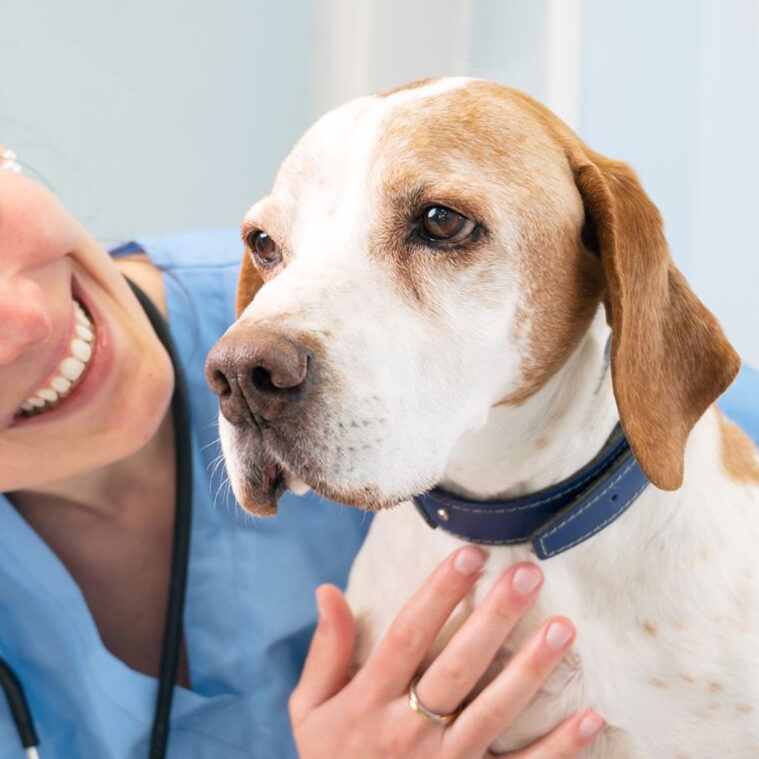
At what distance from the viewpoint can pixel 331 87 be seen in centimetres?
256

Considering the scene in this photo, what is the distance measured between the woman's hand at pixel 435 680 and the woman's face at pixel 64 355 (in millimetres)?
344

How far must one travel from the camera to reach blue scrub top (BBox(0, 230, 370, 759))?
126 centimetres

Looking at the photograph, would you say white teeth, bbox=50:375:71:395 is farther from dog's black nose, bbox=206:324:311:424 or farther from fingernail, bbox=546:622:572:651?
fingernail, bbox=546:622:572:651

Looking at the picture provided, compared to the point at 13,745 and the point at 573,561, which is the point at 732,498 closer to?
the point at 573,561

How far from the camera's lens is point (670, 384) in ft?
3.14

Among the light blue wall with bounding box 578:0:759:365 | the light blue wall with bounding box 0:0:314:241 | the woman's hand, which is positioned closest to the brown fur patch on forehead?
the woman's hand

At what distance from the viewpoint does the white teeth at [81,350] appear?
1.20 metres

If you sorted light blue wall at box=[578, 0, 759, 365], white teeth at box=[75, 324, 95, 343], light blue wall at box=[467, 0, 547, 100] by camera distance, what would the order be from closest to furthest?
white teeth at box=[75, 324, 95, 343]
light blue wall at box=[578, 0, 759, 365]
light blue wall at box=[467, 0, 547, 100]

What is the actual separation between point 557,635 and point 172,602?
0.54 metres

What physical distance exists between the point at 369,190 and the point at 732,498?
526 mm

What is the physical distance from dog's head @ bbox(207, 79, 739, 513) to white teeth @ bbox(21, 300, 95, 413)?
0.34 m

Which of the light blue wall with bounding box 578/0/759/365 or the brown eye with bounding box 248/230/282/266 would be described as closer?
the brown eye with bounding box 248/230/282/266

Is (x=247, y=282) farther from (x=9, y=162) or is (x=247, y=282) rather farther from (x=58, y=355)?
(x=9, y=162)

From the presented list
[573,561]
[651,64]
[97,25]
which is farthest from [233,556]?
[97,25]
